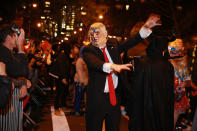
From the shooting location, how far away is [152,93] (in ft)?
12.6

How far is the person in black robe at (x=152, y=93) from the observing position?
12.6 feet

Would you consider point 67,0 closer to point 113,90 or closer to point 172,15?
point 113,90

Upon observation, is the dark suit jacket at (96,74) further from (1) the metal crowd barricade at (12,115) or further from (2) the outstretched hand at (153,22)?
(1) the metal crowd barricade at (12,115)

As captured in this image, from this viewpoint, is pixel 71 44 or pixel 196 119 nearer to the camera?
pixel 196 119

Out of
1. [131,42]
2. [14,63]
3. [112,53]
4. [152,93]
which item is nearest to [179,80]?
[152,93]

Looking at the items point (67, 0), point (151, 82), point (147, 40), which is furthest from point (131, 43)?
point (67, 0)

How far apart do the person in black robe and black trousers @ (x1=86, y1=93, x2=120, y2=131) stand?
371 mm

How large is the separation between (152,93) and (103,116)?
84 cm

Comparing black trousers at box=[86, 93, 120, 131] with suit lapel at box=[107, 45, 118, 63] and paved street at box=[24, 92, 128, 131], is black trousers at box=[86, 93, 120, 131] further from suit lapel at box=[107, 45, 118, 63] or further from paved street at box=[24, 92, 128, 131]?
paved street at box=[24, 92, 128, 131]

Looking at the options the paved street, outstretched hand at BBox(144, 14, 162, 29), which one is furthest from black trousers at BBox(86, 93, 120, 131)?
the paved street

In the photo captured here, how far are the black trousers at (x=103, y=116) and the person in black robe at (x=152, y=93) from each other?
0.37m

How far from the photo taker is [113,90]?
356cm

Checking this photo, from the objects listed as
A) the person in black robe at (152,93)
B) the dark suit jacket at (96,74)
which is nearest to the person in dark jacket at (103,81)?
the dark suit jacket at (96,74)

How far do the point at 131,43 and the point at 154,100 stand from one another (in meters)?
0.94
